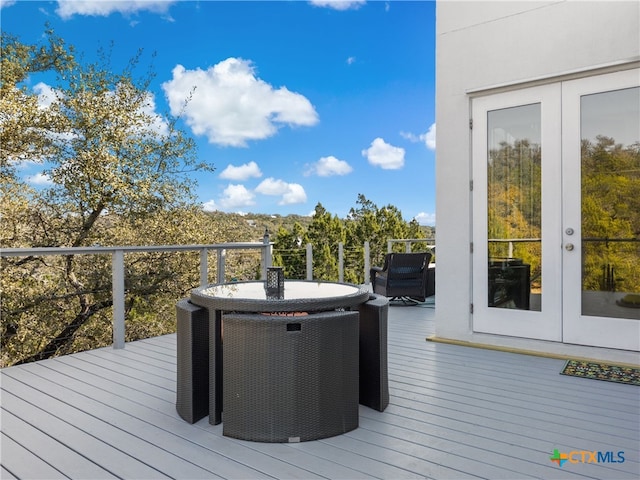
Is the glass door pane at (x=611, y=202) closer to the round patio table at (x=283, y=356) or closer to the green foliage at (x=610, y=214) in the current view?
the green foliage at (x=610, y=214)

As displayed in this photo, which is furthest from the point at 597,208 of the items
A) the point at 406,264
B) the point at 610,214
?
the point at 406,264

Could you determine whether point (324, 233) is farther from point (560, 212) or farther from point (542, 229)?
point (560, 212)

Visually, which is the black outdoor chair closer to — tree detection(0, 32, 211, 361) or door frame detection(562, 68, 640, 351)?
door frame detection(562, 68, 640, 351)

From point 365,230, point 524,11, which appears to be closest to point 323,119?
point 365,230

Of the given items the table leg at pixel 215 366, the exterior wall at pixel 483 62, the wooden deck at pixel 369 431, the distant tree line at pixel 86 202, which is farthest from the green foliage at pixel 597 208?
the distant tree line at pixel 86 202

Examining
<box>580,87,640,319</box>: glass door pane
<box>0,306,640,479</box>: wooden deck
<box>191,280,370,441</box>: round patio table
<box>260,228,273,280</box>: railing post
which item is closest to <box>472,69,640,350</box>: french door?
<box>580,87,640,319</box>: glass door pane

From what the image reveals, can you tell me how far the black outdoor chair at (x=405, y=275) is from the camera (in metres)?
6.60

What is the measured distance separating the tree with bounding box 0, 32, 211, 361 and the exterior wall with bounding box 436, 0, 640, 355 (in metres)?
7.35

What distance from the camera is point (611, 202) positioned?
367cm

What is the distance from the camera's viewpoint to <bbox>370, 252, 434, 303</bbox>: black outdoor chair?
6598 millimetres

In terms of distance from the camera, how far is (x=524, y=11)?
397cm

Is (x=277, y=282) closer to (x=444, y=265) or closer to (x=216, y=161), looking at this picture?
(x=444, y=265)

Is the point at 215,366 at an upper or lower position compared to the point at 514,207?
lower

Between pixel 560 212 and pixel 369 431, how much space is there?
2573 mm
